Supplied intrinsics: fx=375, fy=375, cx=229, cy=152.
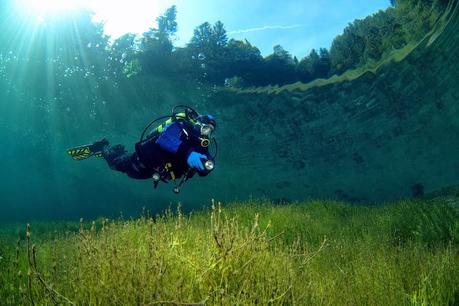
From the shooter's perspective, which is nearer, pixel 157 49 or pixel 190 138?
pixel 190 138

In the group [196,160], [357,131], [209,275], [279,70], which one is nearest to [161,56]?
[279,70]

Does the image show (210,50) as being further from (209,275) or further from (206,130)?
(209,275)

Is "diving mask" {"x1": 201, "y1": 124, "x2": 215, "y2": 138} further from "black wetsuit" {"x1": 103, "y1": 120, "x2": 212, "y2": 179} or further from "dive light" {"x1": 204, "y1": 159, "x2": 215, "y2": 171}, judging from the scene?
"dive light" {"x1": 204, "y1": 159, "x2": 215, "y2": 171}

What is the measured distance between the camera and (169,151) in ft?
20.0

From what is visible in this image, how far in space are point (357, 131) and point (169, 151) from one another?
1978cm

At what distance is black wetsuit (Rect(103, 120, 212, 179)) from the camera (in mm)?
5771

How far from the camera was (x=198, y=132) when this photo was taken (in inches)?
229

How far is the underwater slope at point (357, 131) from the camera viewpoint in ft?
68.3

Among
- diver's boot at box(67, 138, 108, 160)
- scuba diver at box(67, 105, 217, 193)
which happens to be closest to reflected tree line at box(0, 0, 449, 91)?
diver's boot at box(67, 138, 108, 160)

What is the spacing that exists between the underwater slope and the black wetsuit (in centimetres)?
1727

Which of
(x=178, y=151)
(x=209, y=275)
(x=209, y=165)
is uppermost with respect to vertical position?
(x=178, y=151)

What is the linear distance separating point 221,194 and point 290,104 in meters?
10.2

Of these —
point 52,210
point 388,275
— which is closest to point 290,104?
point 388,275

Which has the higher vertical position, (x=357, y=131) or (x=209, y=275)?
(x=357, y=131)
